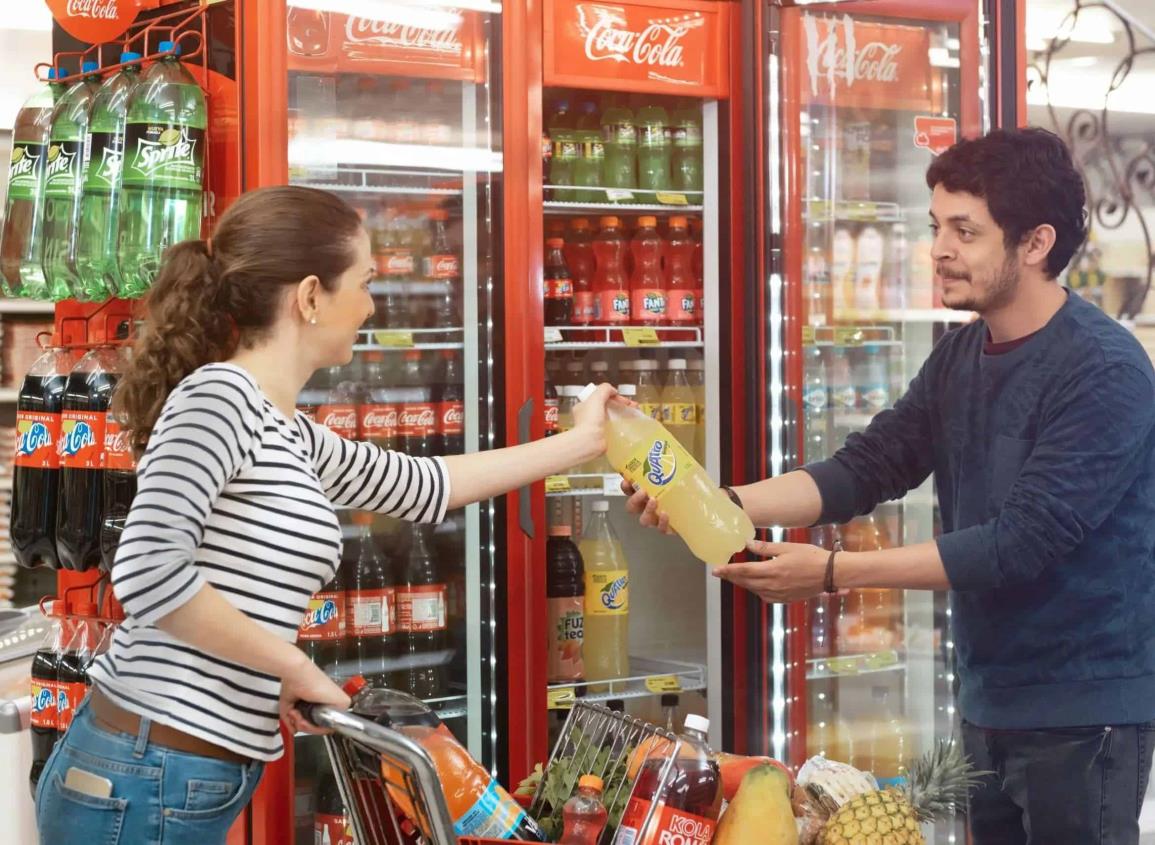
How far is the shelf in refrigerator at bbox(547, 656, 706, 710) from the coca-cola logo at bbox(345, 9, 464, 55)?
1.73 meters

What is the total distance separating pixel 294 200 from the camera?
2070 mm

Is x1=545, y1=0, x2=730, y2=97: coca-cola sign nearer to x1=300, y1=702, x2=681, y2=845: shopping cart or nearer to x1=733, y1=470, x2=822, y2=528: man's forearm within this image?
x1=733, y1=470, x2=822, y2=528: man's forearm

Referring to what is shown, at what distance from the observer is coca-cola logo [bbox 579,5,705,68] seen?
361 cm

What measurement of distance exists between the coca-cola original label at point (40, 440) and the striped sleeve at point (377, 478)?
4.03ft

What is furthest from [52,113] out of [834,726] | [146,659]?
[834,726]

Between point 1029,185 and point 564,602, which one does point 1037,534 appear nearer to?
point 1029,185

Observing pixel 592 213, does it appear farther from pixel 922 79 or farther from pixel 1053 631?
pixel 1053 631

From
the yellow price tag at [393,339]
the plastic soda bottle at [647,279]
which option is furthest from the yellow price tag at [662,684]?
the yellow price tag at [393,339]

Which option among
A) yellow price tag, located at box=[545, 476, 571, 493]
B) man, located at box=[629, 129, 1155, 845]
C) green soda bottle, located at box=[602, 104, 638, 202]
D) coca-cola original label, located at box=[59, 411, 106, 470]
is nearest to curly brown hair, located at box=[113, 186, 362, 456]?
man, located at box=[629, 129, 1155, 845]

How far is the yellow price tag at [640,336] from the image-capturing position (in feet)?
12.2

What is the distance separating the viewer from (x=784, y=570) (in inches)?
95.0

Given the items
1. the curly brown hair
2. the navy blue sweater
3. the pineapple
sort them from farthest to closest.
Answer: the navy blue sweater
the curly brown hair
the pineapple

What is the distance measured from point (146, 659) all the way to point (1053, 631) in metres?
1.45

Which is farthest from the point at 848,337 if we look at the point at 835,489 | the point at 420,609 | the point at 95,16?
the point at 95,16
